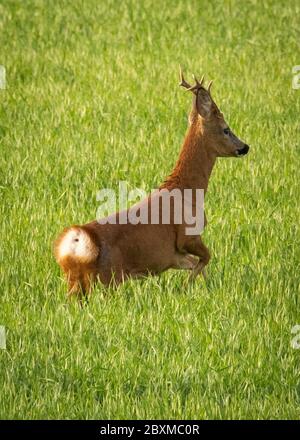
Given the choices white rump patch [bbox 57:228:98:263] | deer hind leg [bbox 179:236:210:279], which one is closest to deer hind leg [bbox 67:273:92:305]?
white rump patch [bbox 57:228:98:263]

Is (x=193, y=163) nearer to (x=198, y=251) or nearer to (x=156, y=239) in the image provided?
(x=198, y=251)

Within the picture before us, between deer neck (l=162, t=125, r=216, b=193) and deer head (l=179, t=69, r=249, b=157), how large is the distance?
0.13ft

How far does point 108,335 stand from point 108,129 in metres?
4.49

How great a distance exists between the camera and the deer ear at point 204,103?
812 cm

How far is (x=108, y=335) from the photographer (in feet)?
23.7

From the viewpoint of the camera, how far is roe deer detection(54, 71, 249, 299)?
7.44 meters

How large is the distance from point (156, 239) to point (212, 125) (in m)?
0.98

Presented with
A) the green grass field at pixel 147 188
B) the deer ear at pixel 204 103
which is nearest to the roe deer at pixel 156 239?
the deer ear at pixel 204 103

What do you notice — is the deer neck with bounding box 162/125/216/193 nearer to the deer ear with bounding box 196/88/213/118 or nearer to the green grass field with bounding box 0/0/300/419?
the deer ear with bounding box 196/88/213/118

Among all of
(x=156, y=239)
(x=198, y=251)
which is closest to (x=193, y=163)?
(x=198, y=251)

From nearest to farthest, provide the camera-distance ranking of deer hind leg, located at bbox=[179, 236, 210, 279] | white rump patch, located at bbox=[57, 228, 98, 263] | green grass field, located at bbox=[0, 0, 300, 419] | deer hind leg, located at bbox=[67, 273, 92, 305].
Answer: green grass field, located at bbox=[0, 0, 300, 419] → white rump patch, located at bbox=[57, 228, 98, 263] → deer hind leg, located at bbox=[67, 273, 92, 305] → deer hind leg, located at bbox=[179, 236, 210, 279]

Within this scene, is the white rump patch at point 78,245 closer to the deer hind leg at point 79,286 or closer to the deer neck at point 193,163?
the deer hind leg at point 79,286

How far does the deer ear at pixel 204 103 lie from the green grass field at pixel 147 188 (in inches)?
38.8
